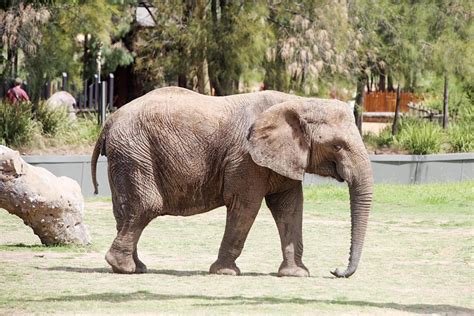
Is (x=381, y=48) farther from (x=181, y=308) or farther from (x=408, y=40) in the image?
(x=181, y=308)

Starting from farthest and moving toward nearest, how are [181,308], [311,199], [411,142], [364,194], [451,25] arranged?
[451,25]
[411,142]
[311,199]
[364,194]
[181,308]

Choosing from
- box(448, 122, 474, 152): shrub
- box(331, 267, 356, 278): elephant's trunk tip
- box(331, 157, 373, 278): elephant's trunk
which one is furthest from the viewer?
box(448, 122, 474, 152): shrub

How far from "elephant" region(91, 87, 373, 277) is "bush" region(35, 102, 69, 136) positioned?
12.3 metres

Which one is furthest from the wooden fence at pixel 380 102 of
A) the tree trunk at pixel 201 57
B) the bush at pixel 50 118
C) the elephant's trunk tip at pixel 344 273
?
the elephant's trunk tip at pixel 344 273

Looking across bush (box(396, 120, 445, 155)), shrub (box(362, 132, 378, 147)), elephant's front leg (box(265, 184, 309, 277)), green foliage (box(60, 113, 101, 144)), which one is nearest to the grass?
elephant's front leg (box(265, 184, 309, 277))

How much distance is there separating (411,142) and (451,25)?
12.8 feet

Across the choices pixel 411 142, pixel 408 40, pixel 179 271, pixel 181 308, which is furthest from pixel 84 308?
pixel 408 40

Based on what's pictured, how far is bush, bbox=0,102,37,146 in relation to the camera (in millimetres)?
26281

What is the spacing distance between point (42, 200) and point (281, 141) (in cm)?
326

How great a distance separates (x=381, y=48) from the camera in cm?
3247

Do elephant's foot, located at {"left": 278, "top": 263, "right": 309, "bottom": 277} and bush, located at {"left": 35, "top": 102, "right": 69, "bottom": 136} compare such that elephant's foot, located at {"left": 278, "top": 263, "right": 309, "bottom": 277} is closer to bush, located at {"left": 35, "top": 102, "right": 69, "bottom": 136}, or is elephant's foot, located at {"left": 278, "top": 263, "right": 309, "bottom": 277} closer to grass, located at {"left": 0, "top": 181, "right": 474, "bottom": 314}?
grass, located at {"left": 0, "top": 181, "right": 474, "bottom": 314}

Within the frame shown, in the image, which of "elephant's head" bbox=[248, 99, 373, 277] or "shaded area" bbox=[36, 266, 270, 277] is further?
"shaded area" bbox=[36, 266, 270, 277]

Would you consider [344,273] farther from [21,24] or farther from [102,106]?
[21,24]

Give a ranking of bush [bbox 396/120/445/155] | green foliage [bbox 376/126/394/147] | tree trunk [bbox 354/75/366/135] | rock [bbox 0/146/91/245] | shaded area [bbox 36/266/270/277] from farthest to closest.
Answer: tree trunk [bbox 354/75/366/135] → green foliage [bbox 376/126/394/147] → bush [bbox 396/120/445/155] → rock [bbox 0/146/91/245] → shaded area [bbox 36/266/270/277]
